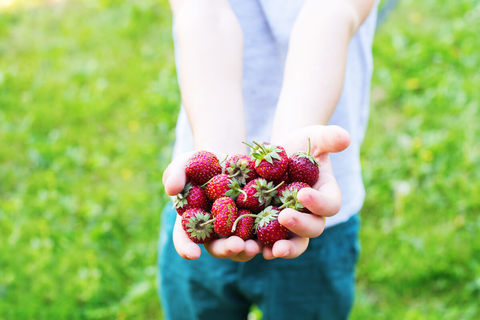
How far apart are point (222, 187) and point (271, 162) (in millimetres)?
136

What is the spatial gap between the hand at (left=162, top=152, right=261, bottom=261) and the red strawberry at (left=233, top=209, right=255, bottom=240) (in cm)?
2

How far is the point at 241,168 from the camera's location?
1.27 metres

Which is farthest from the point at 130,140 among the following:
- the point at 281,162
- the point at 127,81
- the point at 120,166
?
the point at 281,162

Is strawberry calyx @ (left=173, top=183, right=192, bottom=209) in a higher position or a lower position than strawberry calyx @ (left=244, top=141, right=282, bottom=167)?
lower

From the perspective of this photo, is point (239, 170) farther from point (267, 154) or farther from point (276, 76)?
point (276, 76)

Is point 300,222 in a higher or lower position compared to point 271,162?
lower

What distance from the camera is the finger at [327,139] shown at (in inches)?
44.4

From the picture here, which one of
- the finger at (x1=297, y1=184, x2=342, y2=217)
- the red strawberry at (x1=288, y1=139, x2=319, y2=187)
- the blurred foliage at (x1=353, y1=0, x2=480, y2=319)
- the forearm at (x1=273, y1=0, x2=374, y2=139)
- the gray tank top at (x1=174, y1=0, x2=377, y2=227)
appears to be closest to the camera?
the finger at (x1=297, y1=184, x2=342, y2=217)

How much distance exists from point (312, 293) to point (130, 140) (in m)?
2.02

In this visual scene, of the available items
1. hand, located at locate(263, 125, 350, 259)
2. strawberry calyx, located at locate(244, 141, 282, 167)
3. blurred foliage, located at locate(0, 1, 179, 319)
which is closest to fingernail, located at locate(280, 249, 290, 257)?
hand, located at locate(263, 125, 350, 259)

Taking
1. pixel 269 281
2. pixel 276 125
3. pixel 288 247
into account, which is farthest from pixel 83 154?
pixel 288 247

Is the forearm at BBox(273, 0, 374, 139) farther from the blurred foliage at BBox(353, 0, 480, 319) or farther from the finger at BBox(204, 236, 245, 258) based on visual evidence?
the blurred foliage at BBox(353, 0, 480, 319)

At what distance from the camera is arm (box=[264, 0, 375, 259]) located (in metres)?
1.28

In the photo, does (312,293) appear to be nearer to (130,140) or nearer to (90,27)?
(130,140)
